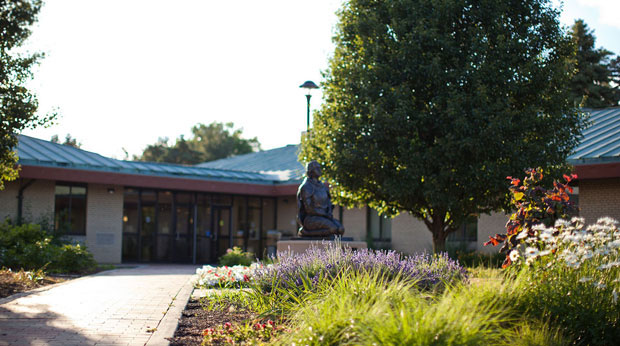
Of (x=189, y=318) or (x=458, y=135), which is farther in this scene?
(x=458, y=135)

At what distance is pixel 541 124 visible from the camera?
506 inches

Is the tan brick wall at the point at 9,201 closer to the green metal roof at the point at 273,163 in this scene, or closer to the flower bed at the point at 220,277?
the green metal roof at the point at 273,163

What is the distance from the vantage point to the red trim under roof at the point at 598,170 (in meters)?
15.6

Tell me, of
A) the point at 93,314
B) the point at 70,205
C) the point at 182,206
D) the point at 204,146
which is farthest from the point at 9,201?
the point at 204,146

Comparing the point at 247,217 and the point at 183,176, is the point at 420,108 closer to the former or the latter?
the point at 183,176

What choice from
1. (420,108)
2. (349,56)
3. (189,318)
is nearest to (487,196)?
(420,108)

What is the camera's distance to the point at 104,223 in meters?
22.4

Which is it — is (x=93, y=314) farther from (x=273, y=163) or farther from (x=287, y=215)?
(x=273, y=163)

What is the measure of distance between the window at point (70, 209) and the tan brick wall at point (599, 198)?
1617 centimetres

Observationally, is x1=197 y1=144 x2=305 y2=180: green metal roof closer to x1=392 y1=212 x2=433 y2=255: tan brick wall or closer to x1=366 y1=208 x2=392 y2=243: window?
x1=366 y1=208 x2=392 y2=243: window

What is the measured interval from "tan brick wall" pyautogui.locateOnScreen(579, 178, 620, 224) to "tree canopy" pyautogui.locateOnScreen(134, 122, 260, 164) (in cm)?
5034

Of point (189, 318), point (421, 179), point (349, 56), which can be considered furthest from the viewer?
point (349, 56)

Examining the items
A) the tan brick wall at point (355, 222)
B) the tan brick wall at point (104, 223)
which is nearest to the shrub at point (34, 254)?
the tan brick wall at point (104, 223)

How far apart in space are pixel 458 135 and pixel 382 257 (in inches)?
209
